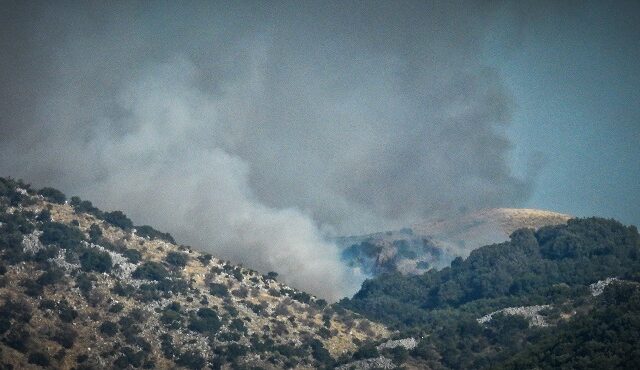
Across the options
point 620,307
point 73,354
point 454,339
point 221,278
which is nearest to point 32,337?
point 73,354

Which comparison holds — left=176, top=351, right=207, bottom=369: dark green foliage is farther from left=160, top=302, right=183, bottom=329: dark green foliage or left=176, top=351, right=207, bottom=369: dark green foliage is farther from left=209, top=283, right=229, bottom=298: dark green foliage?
left=209, top=283, right=229, bottom=298: dark green foliage

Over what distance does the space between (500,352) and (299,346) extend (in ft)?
133

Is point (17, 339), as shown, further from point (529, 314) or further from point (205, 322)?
point (529, 314)

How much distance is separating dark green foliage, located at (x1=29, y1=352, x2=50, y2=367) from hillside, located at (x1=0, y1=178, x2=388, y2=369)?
6.9 inches

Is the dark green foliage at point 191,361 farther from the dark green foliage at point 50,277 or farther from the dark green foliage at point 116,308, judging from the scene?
the dark green foliage at point 50,277

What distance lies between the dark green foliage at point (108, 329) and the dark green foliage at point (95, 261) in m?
21.0

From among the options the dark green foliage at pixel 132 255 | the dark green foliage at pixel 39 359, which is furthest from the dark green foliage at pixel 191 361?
the dark green foliage at pixel 132 255

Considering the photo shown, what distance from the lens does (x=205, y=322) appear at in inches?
6604

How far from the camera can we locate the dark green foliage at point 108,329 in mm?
151250

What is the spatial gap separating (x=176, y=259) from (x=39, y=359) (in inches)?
2474

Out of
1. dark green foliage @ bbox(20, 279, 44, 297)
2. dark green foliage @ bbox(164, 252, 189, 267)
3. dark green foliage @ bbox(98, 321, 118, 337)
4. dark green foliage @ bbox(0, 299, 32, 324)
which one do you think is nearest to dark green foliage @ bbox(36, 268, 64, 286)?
dark green foliage @ bbox(20, 279, 44, 297)

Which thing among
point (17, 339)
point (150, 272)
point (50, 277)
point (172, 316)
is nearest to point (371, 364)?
point (172, 316)

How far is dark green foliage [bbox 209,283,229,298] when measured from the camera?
186375 mm

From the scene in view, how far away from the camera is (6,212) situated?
178m
